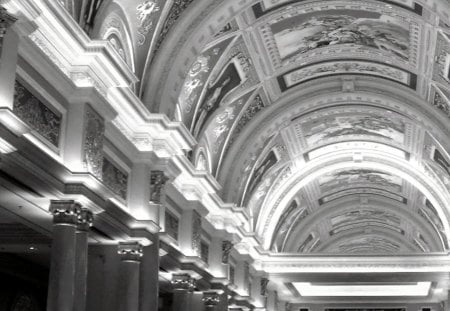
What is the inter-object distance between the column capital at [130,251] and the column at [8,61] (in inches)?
221

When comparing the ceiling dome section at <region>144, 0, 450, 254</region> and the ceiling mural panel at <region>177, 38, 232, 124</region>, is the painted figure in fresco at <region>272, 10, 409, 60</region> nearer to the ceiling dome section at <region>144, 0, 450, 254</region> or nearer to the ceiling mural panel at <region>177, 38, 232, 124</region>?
the ceiling dome section at <region>144, 0, 450, 254</region>

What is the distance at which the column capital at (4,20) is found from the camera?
10.0 meters

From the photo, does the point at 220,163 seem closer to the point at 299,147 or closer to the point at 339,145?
the point at 299,147

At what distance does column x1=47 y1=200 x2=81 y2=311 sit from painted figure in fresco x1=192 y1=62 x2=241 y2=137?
831cm

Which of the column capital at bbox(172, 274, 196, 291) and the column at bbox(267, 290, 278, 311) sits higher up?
the column at bbox(267, 290, 278, 311)

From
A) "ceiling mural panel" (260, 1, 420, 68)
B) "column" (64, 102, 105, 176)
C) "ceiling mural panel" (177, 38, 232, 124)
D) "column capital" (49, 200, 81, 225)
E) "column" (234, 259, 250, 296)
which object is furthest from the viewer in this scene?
"column" (234, 259, 250, 296)

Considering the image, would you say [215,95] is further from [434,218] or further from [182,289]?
[434,218]

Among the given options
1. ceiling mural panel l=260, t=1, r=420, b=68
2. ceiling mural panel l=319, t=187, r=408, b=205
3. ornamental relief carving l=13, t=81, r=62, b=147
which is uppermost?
ceiling mural panel l=319, t=187, r=408, b=205

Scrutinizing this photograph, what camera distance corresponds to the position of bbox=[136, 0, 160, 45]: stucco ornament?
52.9 ft

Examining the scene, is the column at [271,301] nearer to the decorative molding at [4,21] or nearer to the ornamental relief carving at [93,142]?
the ornamental relief carving at [93,142]

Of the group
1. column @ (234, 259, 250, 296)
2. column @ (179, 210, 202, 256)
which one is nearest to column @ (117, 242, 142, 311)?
column @ (179, 210, 202, 256)

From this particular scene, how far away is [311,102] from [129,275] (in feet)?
39.8

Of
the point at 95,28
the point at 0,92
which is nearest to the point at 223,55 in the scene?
the point at 95,28

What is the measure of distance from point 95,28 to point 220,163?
10.8m
